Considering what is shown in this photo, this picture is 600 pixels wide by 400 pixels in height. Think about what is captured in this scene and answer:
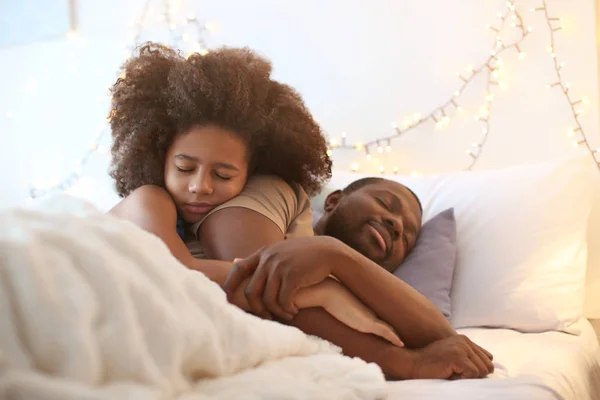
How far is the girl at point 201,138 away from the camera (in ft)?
4.08

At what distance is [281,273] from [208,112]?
0.53 metres

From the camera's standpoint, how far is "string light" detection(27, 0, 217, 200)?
2486 mm

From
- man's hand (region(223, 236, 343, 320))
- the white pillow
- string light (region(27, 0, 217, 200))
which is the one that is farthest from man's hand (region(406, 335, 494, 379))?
string light (region(27, 0, 217, 200))

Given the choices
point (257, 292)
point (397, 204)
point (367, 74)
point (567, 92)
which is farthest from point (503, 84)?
point (257, 292)

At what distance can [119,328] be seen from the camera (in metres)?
0.47

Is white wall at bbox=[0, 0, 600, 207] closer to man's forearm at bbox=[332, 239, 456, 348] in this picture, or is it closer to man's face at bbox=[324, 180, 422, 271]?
man's face at bbox=[324, 180, 422, 271]

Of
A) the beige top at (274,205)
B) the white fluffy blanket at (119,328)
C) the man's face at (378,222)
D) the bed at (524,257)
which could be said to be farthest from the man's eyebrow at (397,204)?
the white fluffy blanket at (119,328)

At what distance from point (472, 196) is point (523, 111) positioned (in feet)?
1.32

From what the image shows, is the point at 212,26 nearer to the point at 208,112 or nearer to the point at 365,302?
the point at 208,112

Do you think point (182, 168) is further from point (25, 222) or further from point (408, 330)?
point (25, 222)

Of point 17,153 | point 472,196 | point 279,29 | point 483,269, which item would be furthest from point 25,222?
point 17,153

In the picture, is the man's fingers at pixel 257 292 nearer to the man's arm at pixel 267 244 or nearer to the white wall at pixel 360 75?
the man's arm at pixel 267 244

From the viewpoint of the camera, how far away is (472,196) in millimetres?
1735

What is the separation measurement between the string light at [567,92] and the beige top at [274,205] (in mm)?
964
